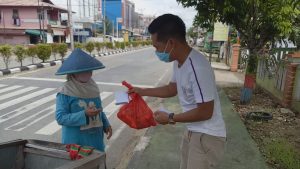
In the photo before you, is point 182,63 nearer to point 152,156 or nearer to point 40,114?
point 152,156

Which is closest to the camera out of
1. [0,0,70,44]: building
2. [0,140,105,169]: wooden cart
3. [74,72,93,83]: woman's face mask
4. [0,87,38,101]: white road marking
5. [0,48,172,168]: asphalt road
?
[0,140,105,169]: wooden cart

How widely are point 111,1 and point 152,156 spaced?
89390mm

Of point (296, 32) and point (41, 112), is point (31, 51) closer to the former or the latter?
point (41, 112)

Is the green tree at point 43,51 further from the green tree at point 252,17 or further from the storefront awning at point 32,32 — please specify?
the storefront awning at point 32,32

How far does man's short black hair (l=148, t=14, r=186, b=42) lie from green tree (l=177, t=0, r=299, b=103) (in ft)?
15.8

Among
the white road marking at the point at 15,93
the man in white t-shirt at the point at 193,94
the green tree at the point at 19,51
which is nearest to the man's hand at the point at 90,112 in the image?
the man in white t-shirt at the point at 193,94

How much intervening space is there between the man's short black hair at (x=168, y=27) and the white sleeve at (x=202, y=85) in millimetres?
237

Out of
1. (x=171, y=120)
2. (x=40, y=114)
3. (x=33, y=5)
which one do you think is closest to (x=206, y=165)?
(x=171, y=120)

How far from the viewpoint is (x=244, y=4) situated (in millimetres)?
6738

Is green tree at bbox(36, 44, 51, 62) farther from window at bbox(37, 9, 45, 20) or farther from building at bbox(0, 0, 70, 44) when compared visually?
window at bbox(37, 9, 45, 20)

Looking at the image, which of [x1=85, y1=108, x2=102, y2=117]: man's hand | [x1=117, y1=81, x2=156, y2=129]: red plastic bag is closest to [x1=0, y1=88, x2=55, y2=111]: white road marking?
[x1=85, y1=108, x2=102, y2=117]: man's hand

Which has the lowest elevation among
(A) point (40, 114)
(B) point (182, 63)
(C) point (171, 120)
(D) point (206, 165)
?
(A) point (40, 114)

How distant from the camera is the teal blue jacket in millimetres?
2336

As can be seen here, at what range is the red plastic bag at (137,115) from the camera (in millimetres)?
2330
